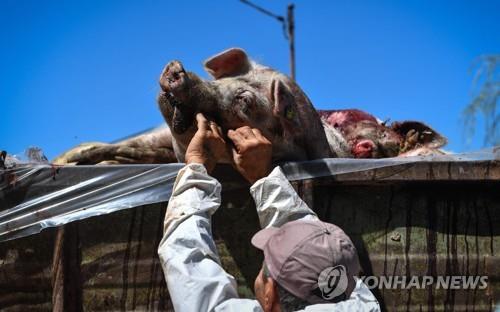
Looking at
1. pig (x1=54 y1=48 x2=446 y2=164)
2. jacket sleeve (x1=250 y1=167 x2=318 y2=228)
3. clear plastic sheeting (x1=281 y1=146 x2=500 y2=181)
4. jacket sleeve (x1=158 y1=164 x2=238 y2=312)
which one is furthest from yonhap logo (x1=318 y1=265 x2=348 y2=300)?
pig (x1=54 y1=48 x2=446 y2=164)

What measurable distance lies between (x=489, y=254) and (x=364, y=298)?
74cm

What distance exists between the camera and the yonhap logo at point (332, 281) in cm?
217

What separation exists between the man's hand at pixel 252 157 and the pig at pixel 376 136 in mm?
1333

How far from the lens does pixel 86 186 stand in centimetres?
281

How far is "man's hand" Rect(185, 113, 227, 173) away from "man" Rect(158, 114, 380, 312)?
0.07 metres

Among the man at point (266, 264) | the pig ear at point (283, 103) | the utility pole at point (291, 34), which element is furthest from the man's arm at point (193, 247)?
the utility pole at point (291, 34)

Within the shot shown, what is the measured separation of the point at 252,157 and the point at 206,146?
7.9 inches

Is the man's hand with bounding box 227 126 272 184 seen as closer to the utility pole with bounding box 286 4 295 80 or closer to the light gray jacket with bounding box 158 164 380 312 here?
the light gray jacket with bounding box 158 164 380 312

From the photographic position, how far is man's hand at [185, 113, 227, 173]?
264 cm

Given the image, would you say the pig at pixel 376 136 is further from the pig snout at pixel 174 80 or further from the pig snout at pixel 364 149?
the pig snout at pixel 174 80

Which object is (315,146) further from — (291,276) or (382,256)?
(291,276)

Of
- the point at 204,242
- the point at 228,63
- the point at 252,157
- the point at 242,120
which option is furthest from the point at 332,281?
the point at 228,63

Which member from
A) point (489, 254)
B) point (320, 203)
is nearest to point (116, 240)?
point (320, 203)

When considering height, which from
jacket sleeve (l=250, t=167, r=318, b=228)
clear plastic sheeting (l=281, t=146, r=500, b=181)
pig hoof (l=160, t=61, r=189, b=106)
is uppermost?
pig hoof (l=160, t=61, r=189, b=106)
